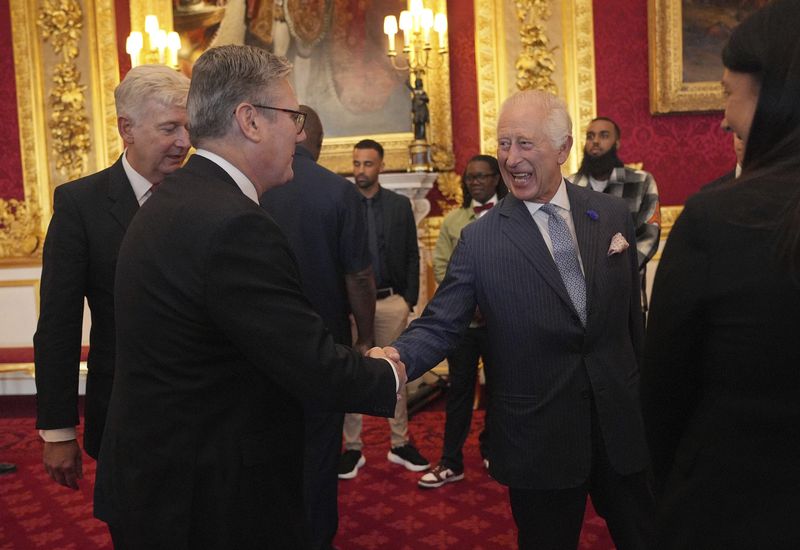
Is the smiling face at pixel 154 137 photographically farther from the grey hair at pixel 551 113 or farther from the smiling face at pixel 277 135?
the grey hair at pixel 551 113

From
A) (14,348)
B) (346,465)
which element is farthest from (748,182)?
(14,348)

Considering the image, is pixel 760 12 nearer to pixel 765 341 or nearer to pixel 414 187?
pixel 765 341

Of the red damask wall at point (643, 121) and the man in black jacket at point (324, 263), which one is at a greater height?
the red damask wall at point (643, 121)

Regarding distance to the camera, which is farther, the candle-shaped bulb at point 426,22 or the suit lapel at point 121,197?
the candle-shaped bulb at point 426,22

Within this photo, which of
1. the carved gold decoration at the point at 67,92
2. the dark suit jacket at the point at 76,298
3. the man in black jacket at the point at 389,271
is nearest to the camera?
the dark suit jacket at the point at 76,298

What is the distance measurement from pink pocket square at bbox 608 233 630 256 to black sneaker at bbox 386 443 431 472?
2.67 metres

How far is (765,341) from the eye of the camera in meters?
1.26

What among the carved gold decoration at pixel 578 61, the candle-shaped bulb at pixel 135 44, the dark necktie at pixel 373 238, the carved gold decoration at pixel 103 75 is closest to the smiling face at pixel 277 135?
the dark necktie at pixel 373 238

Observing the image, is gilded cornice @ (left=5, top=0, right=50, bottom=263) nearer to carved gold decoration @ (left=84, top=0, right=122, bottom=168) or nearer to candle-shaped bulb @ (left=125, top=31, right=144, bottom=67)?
carved gold decoration @ (left=84, top=0, right=122, bottom=168)

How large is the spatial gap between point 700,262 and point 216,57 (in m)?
1.19

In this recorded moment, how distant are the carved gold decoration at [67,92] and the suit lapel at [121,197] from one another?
5764 millimetres

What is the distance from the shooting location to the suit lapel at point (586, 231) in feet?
8.01

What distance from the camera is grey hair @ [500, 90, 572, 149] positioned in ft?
8.45

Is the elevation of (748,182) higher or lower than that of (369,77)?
lower
